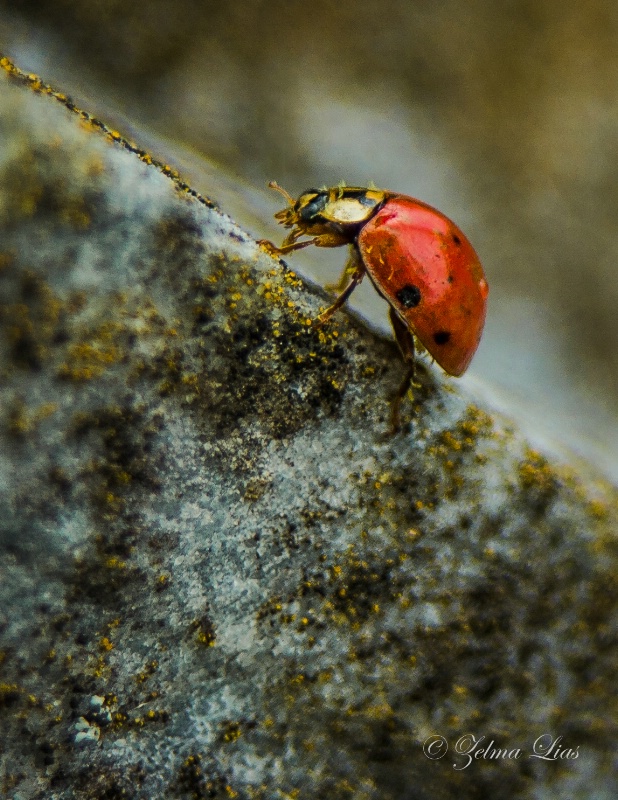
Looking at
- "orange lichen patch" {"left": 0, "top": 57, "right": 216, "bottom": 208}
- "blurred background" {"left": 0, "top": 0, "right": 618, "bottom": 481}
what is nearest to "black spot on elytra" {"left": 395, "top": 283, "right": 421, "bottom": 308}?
"orange lichen patch" {"left": 0, "top": 57, "right": 216, "bottom": 208}

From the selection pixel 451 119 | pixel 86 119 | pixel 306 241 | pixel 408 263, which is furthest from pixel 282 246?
pixel 451 119

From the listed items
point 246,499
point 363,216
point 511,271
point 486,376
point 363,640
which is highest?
point 511,271

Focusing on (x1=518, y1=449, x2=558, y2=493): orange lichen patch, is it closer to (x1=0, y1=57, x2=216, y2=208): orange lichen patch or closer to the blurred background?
the blurred background

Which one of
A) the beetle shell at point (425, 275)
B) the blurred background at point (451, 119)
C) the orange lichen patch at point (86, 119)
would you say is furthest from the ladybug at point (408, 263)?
the blurred background at point (451, 119)

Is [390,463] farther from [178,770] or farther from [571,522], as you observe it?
[178,770]

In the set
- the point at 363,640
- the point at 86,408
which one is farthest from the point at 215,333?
the point at 363,640

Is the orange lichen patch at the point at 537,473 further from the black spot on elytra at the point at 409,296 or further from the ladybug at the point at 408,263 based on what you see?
the black spot on elytra at the point at 409,296

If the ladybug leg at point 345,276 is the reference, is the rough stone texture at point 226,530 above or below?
→ below
